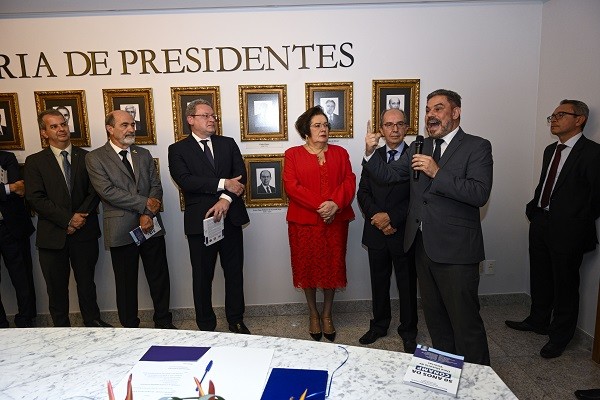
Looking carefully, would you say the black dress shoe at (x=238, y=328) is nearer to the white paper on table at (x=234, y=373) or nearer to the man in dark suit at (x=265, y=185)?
the man in dark suit at (x=265, y=185)

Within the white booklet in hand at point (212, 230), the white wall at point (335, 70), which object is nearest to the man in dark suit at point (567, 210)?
the white wall at point (335, 70)

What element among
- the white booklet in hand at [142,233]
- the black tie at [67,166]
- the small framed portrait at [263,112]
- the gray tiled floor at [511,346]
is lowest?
the gray tiled floor at [511,346]

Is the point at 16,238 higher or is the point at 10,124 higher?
the point at 10,124

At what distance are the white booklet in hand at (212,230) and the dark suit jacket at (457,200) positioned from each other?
1.53 m

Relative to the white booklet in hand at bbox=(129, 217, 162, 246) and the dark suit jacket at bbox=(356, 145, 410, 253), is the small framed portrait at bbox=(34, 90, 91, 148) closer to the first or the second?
the white booklet in hand at bbox=(129, 217, 162, 246)

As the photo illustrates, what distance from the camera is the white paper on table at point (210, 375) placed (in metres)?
1.26

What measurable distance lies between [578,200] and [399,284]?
1.40m

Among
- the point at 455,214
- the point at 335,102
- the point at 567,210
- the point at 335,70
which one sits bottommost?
the point at 567,210

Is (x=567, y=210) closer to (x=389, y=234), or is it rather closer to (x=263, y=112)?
(x=389, y=234)

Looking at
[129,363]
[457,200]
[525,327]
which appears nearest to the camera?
[129,363]

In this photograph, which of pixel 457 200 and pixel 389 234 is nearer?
pixel 457 200

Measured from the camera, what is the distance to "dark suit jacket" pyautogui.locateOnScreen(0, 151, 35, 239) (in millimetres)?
3508

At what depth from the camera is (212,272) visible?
350 centimetres

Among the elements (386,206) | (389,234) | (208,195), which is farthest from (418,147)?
(208,195)
